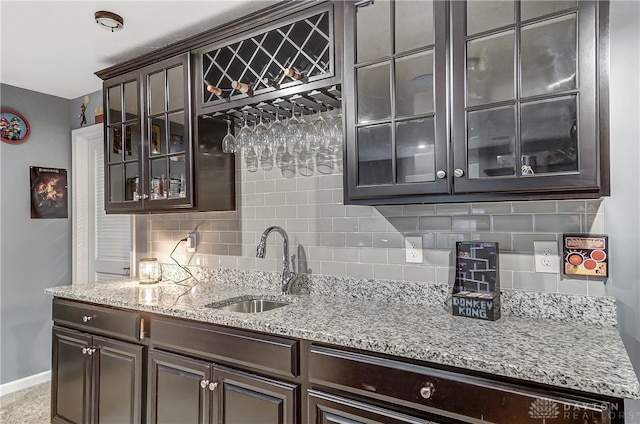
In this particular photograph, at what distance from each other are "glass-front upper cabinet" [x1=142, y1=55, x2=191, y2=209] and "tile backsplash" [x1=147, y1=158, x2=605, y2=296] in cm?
35

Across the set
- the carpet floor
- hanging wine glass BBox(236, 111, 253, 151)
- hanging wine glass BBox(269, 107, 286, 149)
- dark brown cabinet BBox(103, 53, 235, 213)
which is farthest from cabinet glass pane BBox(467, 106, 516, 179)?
the carpet floor

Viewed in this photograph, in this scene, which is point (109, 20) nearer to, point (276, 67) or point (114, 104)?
point (114, 104)

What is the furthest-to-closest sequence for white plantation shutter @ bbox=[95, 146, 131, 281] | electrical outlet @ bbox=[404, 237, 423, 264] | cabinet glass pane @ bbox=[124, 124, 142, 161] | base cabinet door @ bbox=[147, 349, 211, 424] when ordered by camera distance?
white plantation shutter @ bbox=[95, 146, 131, 281] → cabinet glass pane @ bbox=[124, 124, 142, 161] → electrical outlet @ bbox=[404, 237, 423, 264] → base cabinet door @ bbox=[147, 349, 211, 424]

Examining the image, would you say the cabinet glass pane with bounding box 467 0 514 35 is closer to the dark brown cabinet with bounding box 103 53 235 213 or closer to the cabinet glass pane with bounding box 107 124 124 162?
the dark brown cabinet with bounding box 103 53 235 213

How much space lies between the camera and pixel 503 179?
1409mm

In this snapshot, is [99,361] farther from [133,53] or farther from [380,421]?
[133,53]

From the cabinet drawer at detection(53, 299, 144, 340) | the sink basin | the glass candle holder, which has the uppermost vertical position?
the glass candle holder

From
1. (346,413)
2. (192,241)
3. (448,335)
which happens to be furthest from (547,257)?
(192,241)

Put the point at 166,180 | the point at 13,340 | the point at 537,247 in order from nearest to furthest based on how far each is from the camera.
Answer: the point at 537,247
the point at 166,180
the point at 13,340

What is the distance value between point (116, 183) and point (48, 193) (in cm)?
116

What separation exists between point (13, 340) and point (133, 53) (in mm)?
2468

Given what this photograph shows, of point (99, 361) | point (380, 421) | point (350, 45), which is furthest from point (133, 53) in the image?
point (380, 421)

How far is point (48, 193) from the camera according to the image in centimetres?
339

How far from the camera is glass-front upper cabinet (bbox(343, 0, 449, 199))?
153 centimetres
